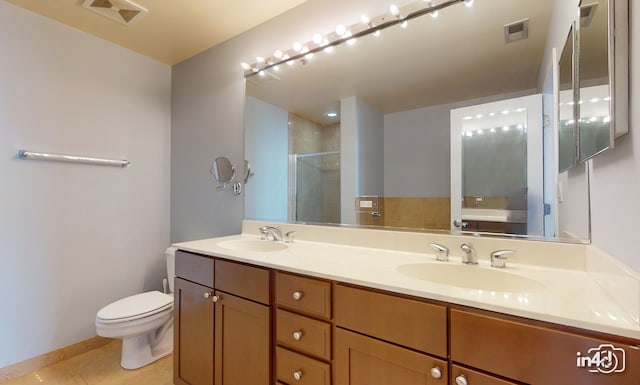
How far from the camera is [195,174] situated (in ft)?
7.64

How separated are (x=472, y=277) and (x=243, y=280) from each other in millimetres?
953

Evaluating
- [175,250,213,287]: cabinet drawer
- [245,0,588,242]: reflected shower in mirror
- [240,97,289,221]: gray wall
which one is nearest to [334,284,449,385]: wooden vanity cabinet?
[245,0,588,242]: reflected shower in mirror

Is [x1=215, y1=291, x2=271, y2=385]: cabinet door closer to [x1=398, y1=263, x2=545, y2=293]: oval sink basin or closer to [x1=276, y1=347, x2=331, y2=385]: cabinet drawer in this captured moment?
[x1=276, y1=347, x2=331, y2=385]: cabinet drawer

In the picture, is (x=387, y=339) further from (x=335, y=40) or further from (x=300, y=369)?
(x=335, y=40)

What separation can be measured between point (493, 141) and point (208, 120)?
1961 mm

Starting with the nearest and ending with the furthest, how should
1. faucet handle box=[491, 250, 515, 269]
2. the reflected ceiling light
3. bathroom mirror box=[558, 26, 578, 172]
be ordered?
bathroom mirror box=[558, 26, 578, 172], faucet handle box=[491, 250, 515, 269], the reflected ceiling light

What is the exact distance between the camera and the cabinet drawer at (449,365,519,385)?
0.71 metres

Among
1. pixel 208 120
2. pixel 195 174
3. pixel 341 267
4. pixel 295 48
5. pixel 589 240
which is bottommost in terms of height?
pixel 341 267

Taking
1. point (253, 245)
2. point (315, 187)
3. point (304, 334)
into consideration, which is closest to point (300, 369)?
point (304, 334)

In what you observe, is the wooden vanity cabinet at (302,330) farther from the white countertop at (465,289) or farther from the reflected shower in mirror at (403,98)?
the reflected shower in mirror at (403,98)

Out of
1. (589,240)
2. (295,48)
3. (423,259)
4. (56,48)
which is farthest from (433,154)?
(56,48)

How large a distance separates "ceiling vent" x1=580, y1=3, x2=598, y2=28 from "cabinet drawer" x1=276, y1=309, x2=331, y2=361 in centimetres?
125

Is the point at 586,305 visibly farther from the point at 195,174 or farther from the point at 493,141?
the point at 195,174

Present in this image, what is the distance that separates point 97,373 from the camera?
1805mm
